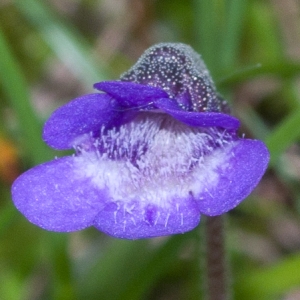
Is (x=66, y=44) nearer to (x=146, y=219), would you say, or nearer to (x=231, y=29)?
(x=231, y=29)

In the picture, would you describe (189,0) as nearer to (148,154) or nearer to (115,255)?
(115,255)

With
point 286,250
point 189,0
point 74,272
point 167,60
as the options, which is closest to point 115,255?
point 74,272

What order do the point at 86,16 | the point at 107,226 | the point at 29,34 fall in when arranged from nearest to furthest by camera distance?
the point at 107,226 → the point at 29,34 → the point at 86,16

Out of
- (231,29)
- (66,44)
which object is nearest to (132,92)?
(231,29)

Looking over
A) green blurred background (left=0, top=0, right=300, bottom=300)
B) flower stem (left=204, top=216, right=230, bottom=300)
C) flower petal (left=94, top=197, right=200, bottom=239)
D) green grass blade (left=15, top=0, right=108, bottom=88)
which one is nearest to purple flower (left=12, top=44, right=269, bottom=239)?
flower petal (left=94, top=197, right=200, bottom=239)

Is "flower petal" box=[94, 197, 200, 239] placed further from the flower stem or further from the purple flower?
the flower stem
